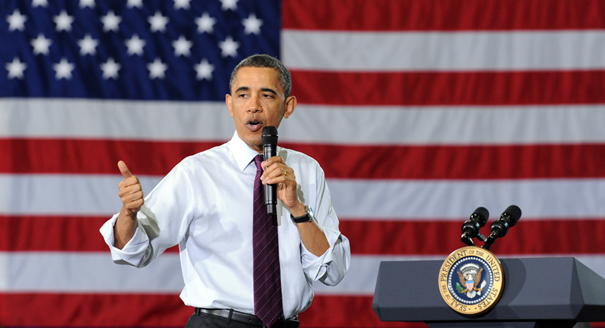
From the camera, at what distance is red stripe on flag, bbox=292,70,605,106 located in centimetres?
333

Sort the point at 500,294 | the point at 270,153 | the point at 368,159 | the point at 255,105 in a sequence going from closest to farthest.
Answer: the point at 500,294 < the point at 270,153 < the point at 255,105 < the point at 368,159

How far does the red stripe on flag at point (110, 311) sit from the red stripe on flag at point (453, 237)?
1.07 ft

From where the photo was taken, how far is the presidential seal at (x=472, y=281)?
1136mm

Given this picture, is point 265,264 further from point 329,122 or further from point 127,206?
point 329,122

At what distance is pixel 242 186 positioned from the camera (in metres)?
1.73

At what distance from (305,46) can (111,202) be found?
135 cm

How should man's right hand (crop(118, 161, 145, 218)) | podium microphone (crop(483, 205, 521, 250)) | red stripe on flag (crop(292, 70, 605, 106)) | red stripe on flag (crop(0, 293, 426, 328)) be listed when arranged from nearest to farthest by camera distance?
podium microphone (crop(483, 205, 521, 250))
man's right hand (crop(118, 161, 145, 218))
red stripe on flag (crop(0, 293, 426, 328))
red stripe on flag (crop(292, 70, 605, 106))

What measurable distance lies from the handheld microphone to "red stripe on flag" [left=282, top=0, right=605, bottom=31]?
75.4 inches

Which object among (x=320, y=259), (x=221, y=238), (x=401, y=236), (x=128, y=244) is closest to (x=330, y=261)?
(x=320, y=259)

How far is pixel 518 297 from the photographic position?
1.14m

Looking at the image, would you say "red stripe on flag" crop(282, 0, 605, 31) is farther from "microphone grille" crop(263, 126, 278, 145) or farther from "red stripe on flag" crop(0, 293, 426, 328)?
"microphone grille" crop(263, 126, 278, 145)

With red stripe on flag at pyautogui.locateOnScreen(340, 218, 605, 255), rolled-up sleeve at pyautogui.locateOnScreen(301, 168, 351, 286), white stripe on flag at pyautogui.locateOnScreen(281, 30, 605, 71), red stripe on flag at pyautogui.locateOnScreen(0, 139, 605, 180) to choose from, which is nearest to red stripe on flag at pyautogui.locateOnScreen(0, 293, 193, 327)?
red stripe on flag at pyautogui.locateOnScreen(0, 139, 605, 180)

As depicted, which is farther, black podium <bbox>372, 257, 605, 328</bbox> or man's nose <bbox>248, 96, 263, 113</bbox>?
man's nose <bbox>248, 96, 263, 113</bbox>

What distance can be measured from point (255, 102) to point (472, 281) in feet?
2.69
